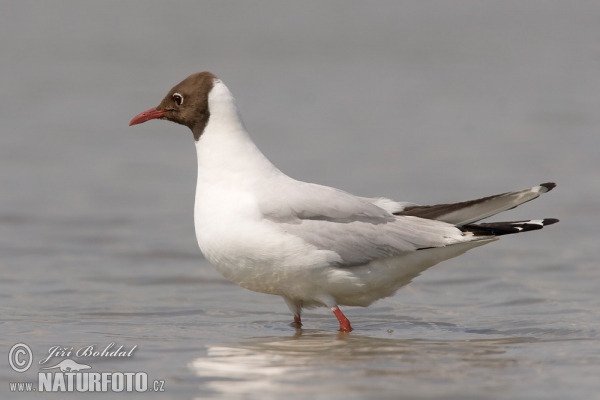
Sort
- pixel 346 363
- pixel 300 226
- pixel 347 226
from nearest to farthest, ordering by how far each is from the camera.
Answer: pixel 346 363 < pixel 300 226 < pixel 347 226

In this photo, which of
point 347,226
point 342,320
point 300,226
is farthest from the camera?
point 342,320

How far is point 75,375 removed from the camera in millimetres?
6094

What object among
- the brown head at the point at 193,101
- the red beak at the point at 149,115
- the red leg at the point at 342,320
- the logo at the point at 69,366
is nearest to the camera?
the logo at the point at 69,366

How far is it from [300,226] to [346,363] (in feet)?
3.91

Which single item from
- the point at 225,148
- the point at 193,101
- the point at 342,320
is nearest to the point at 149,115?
the point at 193,101

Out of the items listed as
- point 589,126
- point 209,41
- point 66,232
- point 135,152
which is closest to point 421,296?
A: point 66,232

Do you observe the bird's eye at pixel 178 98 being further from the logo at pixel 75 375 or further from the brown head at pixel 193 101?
the logo at pixel 75 375

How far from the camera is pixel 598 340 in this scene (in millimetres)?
7027

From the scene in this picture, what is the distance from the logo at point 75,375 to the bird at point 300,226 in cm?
110

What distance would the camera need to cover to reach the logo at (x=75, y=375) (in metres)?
5.87

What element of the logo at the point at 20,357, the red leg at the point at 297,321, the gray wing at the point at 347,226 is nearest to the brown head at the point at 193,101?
the gray wing at the point at 347,226

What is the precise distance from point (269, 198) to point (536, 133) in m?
10.1

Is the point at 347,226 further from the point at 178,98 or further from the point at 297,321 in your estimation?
the point at 178,98

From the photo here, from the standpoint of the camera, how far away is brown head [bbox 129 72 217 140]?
25.2 ft
